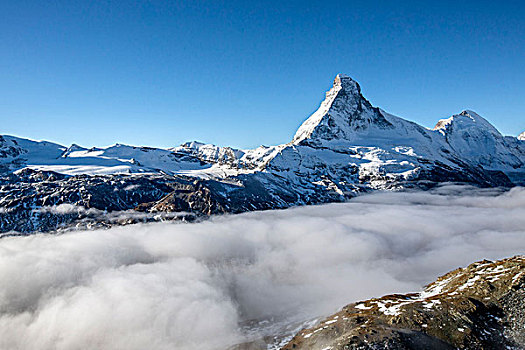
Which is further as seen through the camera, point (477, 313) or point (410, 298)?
point (410, 298)

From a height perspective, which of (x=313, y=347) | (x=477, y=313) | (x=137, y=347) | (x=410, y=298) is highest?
(x=477, y=313)

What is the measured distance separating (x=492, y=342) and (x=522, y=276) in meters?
28.0

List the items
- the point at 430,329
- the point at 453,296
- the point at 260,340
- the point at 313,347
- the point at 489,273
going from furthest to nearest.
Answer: the point at 260,340 → the point at 489,273 → the point at 453,296 → the point at 313,347 → the point at 430,329

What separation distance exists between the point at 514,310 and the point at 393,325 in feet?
117

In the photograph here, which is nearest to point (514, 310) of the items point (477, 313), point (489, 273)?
point (477, 313)

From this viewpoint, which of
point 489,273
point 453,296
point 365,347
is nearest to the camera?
point 365,347

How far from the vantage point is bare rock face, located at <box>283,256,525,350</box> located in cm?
8594

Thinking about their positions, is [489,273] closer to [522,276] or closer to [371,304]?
[522,276]

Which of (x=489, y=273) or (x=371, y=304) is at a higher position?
(x=489, y=273)

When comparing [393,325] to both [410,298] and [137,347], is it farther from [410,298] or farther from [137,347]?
[137,347]

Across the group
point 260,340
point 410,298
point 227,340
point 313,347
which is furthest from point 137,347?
point 410,298

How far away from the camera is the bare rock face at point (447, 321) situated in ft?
282

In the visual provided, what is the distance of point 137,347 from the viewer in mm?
198750

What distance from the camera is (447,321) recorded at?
9325 centimetres
